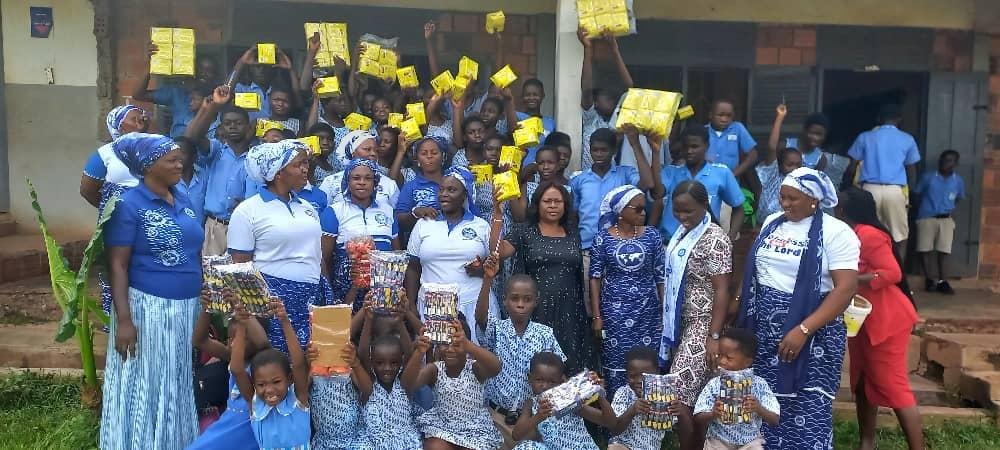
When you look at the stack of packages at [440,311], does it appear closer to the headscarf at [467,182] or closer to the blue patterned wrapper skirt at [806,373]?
the headscarf at [467,182]

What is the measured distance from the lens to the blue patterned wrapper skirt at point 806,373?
3.78 meters

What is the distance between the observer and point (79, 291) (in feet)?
11.9

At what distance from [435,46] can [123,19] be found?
2798 millimetres

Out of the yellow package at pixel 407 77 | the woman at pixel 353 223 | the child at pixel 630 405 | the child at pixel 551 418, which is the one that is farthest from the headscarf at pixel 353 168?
the child at pixel 630 405

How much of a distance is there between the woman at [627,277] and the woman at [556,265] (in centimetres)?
14

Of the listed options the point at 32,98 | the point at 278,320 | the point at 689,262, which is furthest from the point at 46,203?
the point at 689,262

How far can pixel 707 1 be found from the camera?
7469 millimetres

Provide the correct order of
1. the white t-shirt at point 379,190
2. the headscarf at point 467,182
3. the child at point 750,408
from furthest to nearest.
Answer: the white t-shirt at point 379,190 → the headscarf at point 467,182 → the child at point 750,408

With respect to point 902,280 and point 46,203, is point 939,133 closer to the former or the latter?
point 902,280

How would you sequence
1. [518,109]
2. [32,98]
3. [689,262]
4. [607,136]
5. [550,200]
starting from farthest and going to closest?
1. [32,98]
2. [518,109]
3. [607,136]
4. [550,200]
5. [689,262]

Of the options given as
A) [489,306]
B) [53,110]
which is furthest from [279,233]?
[53,110]

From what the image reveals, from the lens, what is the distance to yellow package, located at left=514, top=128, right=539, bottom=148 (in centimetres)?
501

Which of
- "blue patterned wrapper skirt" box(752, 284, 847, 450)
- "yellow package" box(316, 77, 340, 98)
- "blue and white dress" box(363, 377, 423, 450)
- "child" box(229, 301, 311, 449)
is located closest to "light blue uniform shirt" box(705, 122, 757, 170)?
"blue patterned wrapper skirt" box(752, 284, 847, 450)

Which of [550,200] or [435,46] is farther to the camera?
[435,46]
